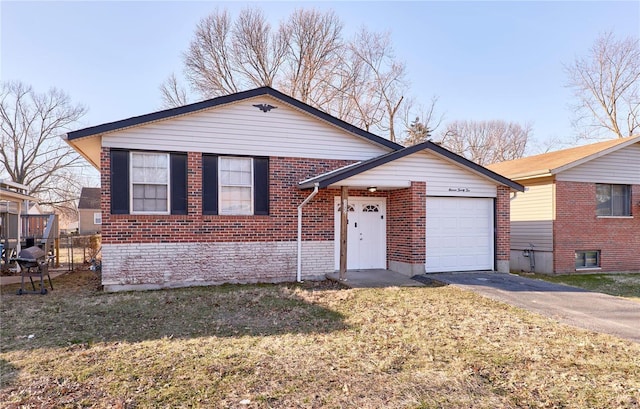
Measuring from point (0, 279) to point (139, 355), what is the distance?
8846mm

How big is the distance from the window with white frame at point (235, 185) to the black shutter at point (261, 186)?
0.33 feet

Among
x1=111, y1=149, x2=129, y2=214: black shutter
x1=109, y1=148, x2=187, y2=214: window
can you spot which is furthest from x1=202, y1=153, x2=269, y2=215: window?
x1=111, y1=149, x2=129, y2=214: black shutter

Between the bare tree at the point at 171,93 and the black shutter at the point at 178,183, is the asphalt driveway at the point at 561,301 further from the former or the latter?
the bare tree at the point at 171,93

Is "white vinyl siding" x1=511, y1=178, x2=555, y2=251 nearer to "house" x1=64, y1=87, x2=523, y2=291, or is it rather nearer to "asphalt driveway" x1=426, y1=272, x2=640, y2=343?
"house" x1=64, y1=87, x2=523, y2=291

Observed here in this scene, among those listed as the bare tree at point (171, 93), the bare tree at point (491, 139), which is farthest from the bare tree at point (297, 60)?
the bare tree at point (491, 139)

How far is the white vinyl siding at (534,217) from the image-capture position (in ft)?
45.9

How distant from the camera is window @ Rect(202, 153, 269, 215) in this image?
32.3ft

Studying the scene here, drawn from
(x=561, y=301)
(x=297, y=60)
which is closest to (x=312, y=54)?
(x=297, y=60)

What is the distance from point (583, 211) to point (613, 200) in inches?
62.8

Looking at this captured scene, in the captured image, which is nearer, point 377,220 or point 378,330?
point 378,330

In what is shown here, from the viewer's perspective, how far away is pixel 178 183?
9.60m

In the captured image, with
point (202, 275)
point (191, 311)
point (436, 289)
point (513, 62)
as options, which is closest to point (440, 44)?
point (513, 62)

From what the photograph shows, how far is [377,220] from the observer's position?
11.4 metres

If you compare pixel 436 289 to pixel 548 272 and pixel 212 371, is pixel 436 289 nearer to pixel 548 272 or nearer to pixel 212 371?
pixel 212 371
